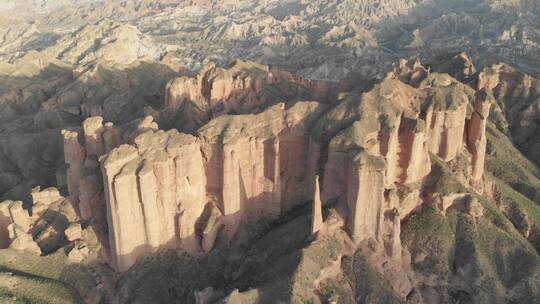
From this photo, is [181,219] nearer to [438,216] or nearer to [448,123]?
[438,216]

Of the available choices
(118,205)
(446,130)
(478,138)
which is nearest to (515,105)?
(478,138)

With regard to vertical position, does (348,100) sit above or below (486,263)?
above

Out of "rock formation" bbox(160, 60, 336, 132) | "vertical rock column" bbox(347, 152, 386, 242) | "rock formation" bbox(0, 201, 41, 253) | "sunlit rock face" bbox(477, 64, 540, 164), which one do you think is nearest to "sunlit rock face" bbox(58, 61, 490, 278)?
"vertical rock column" bbox(347, 152, 386, 242)

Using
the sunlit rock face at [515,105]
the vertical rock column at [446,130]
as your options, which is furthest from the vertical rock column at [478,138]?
the sunlit rock face at [515,105]

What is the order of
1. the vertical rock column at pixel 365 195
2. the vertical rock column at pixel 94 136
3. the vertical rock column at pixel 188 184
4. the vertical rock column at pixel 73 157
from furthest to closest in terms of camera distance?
the vertical rock column at pixel 73 157 < the vertical rock column at pixel 94 136 < the vertical rock column at pixel 188 184 < the vertical rock column at pixel 365 195

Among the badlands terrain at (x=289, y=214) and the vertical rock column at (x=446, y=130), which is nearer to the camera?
the badlands terrain at (x=289, y=214)

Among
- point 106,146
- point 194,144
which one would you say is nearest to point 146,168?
point 194,144

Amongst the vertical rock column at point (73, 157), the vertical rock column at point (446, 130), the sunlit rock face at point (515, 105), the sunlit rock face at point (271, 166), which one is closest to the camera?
the sunlit rock face at point (271, 166)

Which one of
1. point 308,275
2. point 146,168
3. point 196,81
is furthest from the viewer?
point 196,81

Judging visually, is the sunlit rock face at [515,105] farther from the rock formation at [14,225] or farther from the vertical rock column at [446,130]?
the rock formation at [14,225]

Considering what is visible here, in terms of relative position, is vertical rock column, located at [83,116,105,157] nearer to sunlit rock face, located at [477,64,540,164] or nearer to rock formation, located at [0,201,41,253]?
rock formation, located at [0,201,41,253]

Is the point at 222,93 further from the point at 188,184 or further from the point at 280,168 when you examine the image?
the point at 188,184
